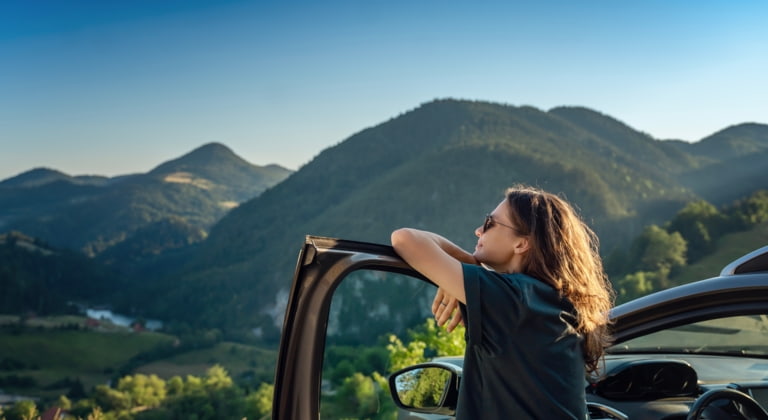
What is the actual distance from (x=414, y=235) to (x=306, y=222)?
80.2 m

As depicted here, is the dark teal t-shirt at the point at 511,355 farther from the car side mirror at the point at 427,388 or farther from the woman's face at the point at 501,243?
the car side mirror at the point at 427,388

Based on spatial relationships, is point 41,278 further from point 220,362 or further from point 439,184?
point 439,184

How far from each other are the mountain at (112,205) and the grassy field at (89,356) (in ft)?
107

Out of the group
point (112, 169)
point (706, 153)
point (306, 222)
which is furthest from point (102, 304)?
point (706, 153)

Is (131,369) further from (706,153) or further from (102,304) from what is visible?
(706,153)

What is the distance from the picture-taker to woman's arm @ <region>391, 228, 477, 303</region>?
4.04 ft

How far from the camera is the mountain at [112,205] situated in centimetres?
9531

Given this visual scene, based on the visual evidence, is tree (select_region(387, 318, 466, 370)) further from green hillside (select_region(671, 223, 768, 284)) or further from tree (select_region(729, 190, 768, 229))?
tree (select_region(729, 190, 768, 229))

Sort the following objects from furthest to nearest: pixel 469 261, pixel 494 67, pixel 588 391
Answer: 1. pixel 494 67
2. pixel 588 391
3. pixel 469 261

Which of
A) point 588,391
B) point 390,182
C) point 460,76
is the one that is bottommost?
point 588,391

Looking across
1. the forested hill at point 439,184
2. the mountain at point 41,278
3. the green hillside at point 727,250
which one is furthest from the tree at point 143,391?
the green hillside at point 727,250

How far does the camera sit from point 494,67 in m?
86.5

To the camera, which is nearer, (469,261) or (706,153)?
(469,261)

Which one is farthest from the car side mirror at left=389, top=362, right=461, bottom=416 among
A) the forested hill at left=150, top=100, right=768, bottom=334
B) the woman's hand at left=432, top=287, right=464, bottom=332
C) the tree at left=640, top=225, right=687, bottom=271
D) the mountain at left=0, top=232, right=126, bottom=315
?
the mountain at left=0, top=232, right=126, bottom=315
